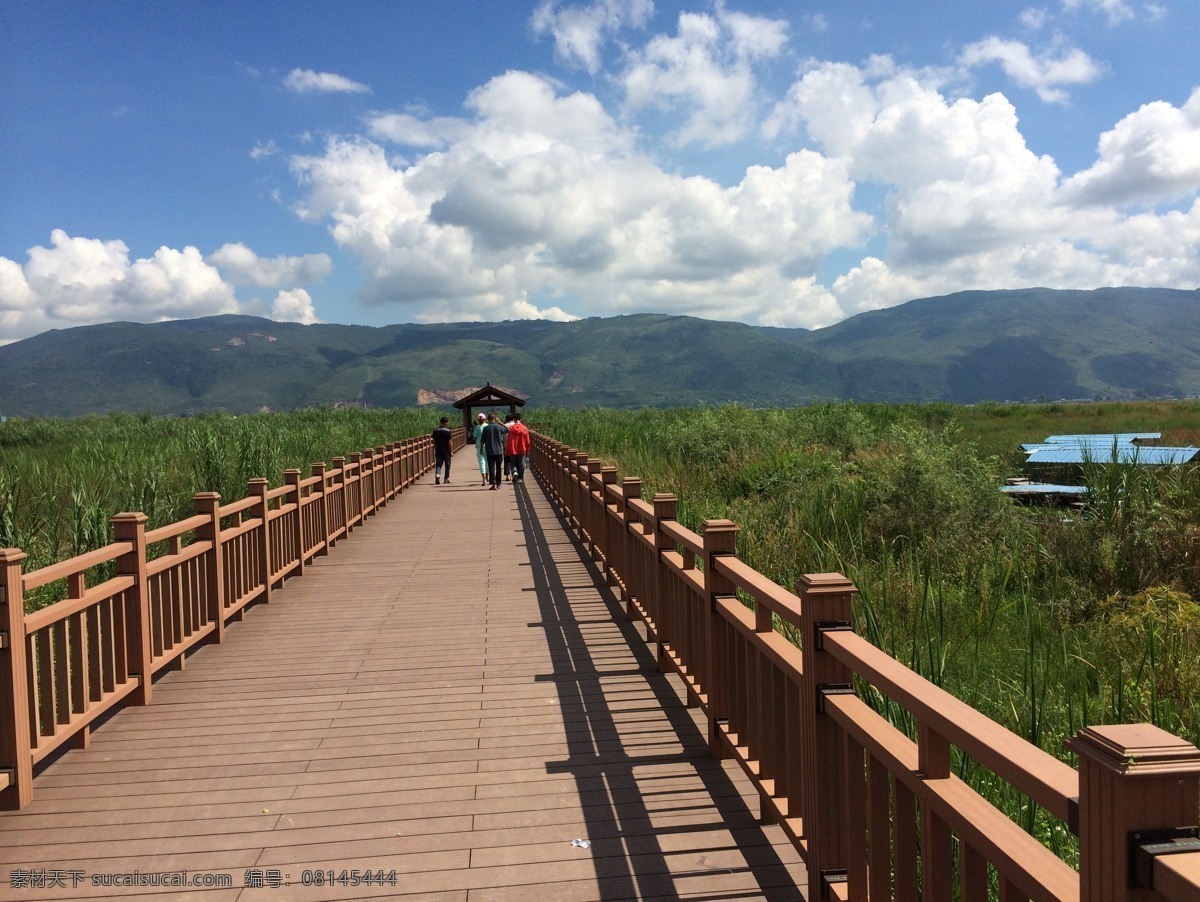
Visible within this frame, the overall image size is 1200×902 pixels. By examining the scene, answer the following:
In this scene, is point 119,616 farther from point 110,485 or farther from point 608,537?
point 110,485

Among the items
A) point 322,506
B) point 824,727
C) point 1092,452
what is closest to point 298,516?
point 322,506

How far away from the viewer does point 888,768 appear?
7.38ft

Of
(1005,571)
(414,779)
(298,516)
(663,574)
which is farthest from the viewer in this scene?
(298,516)

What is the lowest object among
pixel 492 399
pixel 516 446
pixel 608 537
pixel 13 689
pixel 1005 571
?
pixel 1005 571

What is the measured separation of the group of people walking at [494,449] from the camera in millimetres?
20484

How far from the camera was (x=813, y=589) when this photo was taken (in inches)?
106

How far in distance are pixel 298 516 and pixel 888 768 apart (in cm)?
834

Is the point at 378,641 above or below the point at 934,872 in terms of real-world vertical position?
below

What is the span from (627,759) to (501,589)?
4.66 meters

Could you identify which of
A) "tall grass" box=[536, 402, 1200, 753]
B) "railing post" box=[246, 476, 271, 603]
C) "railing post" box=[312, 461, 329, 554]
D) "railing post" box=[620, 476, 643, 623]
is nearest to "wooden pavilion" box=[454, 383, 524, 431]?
"tall grass" box=[536, 402, 1200, 753]

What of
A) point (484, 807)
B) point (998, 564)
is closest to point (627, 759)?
point (484, 807)

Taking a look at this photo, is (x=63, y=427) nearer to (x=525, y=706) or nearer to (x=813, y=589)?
(x=525, y=706)

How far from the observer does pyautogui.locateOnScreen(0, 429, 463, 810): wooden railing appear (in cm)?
388

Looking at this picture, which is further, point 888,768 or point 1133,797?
point 888,768
